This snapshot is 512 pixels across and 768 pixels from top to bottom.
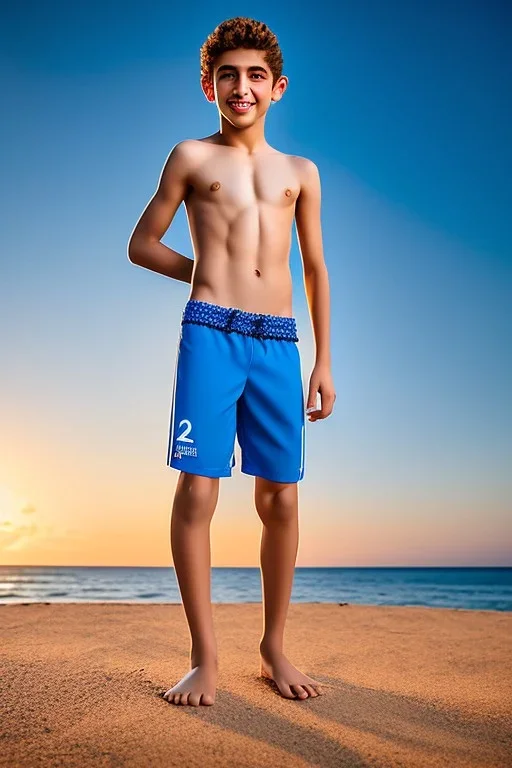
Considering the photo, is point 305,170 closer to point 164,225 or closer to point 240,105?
point 240,105

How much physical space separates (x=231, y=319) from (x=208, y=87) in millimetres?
974

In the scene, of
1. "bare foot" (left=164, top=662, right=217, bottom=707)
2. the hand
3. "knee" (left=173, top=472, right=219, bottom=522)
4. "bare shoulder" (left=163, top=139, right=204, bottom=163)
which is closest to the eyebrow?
"bare shoulder" (left=163, top=139, right=204, bottom=163)

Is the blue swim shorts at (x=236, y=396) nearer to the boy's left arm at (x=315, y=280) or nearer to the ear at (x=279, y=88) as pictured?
the boy's left arm at (x=315, y=280)

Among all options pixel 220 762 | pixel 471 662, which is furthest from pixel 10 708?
pixel 471 662

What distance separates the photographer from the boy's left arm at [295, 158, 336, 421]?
9.66ft

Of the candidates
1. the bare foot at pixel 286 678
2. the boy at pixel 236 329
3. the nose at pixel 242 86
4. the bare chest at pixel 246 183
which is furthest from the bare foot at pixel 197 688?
the nose at pixel 242 86

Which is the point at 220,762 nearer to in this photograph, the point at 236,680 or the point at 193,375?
the point at 236,680

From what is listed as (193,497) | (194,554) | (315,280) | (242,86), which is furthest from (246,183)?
(194,554)

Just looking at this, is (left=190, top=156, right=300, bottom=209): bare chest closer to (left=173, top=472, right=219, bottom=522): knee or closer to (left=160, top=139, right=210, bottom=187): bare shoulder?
(left=160, top=139, right=210, bottom=187): bare shoulder

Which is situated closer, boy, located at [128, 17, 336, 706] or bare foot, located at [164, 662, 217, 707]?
bare foot, located at [164, 662, 217, 707]

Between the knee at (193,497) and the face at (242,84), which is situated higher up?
the face at (242,84)

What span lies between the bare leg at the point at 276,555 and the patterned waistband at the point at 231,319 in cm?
57

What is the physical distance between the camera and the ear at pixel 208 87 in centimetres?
289

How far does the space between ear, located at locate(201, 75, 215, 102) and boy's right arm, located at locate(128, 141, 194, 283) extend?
0.26 m
